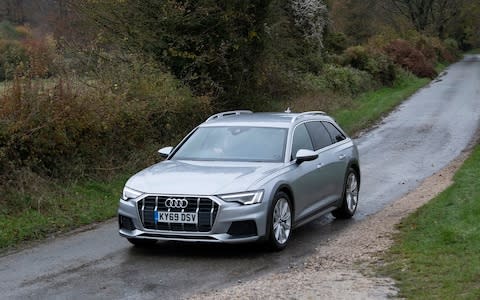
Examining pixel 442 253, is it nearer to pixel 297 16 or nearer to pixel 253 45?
pixel 253 45

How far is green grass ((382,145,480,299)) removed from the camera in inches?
271

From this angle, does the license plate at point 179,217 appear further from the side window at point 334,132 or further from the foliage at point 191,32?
the foliage at point 191,32

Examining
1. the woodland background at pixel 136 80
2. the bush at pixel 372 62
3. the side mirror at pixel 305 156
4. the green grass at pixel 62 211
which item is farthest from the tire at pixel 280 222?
the bush at pixel 372 62

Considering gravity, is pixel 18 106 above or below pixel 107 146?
above

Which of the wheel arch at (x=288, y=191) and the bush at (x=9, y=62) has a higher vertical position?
the bush at (x=9, y=62)

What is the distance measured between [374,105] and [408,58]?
1792cm

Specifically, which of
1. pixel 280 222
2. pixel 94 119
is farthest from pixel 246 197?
pixel 94 119

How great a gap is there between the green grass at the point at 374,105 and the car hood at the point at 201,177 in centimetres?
1437

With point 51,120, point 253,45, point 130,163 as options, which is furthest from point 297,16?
point 51,120

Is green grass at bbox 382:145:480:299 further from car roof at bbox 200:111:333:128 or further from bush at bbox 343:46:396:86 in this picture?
bush at bbox 343:46:396:86

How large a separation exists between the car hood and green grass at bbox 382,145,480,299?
1.88m

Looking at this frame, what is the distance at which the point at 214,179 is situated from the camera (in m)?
8.75

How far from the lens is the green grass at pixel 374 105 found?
2505cm

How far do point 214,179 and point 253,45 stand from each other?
12412 mm
